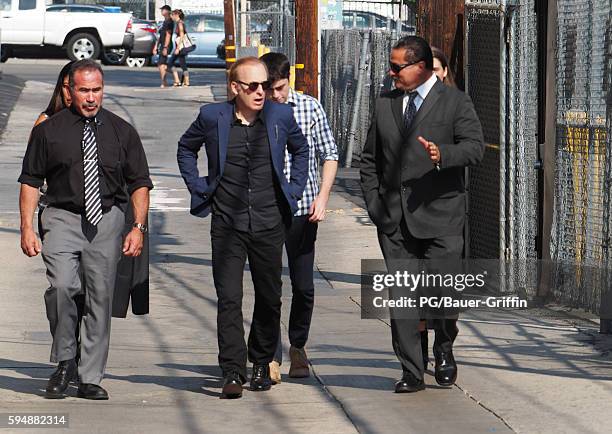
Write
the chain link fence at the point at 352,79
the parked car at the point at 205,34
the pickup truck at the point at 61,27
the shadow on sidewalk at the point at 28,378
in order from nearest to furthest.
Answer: the shadow on sidewalk at the point at 28,378 → the chain link fence at the point at 352,79 → the pickup truck at the point at 61,27 → the parked car at the point at 205,34

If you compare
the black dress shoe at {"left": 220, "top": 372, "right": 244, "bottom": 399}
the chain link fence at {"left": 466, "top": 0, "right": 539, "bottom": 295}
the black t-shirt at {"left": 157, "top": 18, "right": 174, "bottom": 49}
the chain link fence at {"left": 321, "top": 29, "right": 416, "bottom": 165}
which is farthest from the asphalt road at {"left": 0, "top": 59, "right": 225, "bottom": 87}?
the black dress shoe at {"left": 220, "top": 372, "right": 244, "bottom": 399}

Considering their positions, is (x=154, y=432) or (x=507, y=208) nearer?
(x=154, y=432)

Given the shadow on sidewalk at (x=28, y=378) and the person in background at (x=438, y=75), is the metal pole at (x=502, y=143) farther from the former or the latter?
the shadow on sidewalk at (x=28, y=378)

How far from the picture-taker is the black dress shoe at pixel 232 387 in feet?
23.0

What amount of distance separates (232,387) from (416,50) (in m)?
1.96

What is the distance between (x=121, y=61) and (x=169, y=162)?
20.9 meters

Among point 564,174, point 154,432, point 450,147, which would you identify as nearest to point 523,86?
point 564,174

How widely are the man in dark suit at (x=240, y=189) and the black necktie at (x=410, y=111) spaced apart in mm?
606

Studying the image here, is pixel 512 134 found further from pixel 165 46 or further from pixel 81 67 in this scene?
pixel 165 46

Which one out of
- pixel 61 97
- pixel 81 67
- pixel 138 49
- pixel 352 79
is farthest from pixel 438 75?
pixel 138 49

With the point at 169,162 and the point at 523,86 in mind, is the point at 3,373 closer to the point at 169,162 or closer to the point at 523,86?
the point at 523,86

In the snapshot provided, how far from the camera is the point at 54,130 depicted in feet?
22.9

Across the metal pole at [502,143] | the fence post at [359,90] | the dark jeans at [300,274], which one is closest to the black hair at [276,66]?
the dark jeans at [300,274]

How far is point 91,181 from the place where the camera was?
6949 mm
